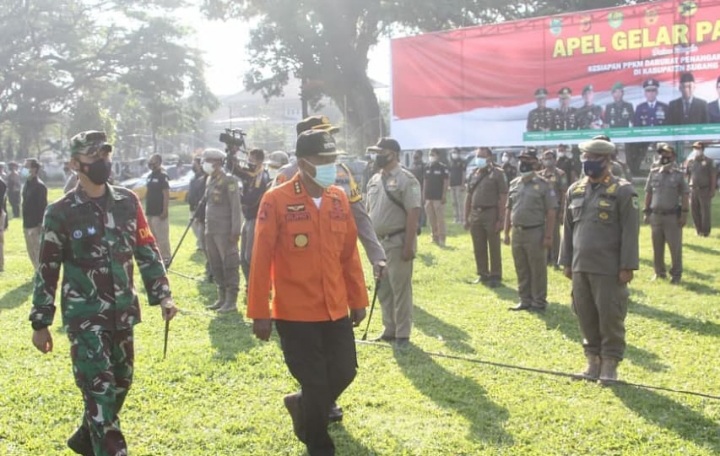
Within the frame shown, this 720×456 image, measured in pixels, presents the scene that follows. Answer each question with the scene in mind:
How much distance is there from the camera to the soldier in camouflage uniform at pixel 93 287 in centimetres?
409

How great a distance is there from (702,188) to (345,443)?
1276 centimetres

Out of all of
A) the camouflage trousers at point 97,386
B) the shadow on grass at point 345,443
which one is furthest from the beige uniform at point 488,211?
the camouflage trousers at point 97,386

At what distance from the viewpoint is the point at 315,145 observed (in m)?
4.66

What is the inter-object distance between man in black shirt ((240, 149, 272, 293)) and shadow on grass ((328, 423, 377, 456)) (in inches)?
178

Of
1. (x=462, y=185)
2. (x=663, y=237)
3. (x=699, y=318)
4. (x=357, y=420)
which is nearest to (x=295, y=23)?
(x=462, y=185)

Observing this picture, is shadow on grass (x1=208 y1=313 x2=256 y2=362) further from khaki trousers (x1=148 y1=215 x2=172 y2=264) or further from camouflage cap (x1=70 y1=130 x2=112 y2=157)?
khaki trousers (x1=148 y1=215 x2=172 y2=264)

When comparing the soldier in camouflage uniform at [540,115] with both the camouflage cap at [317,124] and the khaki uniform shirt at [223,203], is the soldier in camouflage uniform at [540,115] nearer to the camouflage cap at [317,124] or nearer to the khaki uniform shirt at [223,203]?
the khaki uniform shirt at [223,203]

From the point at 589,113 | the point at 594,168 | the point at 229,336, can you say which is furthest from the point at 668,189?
the point at 589,113

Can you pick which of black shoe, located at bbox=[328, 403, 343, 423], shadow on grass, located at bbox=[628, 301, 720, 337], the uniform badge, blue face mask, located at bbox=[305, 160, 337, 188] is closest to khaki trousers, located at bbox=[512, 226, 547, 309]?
shadow on grass, located at bbox=[628, 301, 720, 337]

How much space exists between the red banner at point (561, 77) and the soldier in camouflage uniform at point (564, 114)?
3 centimetres

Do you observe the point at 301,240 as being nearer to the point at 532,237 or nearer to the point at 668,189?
the point at 532,237

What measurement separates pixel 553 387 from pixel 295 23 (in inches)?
1186

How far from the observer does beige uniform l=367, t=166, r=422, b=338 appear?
23.8 ft

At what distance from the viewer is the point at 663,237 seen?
35.9ft
